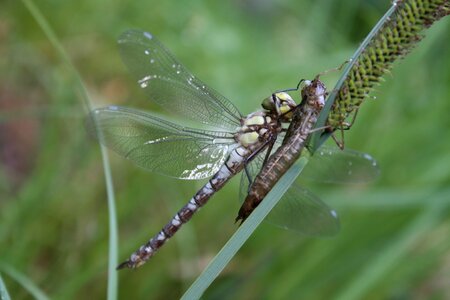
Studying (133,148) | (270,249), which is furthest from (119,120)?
(270,249)

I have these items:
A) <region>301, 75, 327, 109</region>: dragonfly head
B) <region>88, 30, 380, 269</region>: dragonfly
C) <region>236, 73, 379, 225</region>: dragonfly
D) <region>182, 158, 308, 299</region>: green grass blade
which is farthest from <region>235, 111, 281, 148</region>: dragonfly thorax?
<region>182, 158, 308, 299</region>: green grass blade

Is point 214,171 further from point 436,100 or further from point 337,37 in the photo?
point 337,37

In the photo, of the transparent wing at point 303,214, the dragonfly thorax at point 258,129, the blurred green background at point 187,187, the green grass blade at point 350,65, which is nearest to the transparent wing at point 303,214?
the transparent wing at point 303,214

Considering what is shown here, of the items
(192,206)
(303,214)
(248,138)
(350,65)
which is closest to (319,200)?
(303,214)

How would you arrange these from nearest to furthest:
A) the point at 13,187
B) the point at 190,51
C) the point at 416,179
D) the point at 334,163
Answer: the point at 334,163 → the point at 416,179 → the point at 13,187 → the point at 190,51

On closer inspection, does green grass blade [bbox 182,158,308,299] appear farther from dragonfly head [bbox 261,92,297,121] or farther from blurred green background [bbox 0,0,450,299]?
blurred green background [bbox 0,0,450,299]
